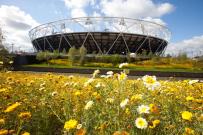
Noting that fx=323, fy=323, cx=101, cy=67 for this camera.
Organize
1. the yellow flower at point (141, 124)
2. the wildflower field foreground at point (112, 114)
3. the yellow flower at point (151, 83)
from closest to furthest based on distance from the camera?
1. the yellow flower at point (141, 124)
2. the wildflower field foreground at point (112, 114)
3. the yellow flower at point (151, 83)

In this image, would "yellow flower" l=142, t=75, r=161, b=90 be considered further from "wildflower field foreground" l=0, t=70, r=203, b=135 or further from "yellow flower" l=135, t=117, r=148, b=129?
"yellow flower" l=135, t=117, r=148, b=129

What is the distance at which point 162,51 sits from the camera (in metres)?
73.8

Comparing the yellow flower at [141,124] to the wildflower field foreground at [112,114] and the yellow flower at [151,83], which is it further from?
the yellow flower at [151,83]

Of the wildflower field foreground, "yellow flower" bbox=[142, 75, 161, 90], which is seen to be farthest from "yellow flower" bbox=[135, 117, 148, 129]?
"yellow flower" bbox=[142, 75, 161, 90]

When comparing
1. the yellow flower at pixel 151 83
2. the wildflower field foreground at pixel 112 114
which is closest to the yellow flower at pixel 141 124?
the wildflower field foreground at pixel 112 114

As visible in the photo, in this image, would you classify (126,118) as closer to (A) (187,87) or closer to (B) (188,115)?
(B) (188,115)

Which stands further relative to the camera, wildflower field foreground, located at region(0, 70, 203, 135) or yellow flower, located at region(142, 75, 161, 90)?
yellow flower, located at region(142, 75, 161, 90)

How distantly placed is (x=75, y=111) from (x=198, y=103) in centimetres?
123

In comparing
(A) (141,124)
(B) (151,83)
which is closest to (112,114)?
(B) (151,83)

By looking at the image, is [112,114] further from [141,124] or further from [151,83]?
[141,124]

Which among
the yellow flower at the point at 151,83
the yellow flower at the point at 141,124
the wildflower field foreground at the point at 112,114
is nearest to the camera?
the yellow flower at the point at 141,124

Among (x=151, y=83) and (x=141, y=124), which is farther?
(x=151, y=83)

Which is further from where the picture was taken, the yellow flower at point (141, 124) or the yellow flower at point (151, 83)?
the yellow flower at point (151, 83)

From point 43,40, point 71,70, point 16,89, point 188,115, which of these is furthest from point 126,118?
point 43,40
